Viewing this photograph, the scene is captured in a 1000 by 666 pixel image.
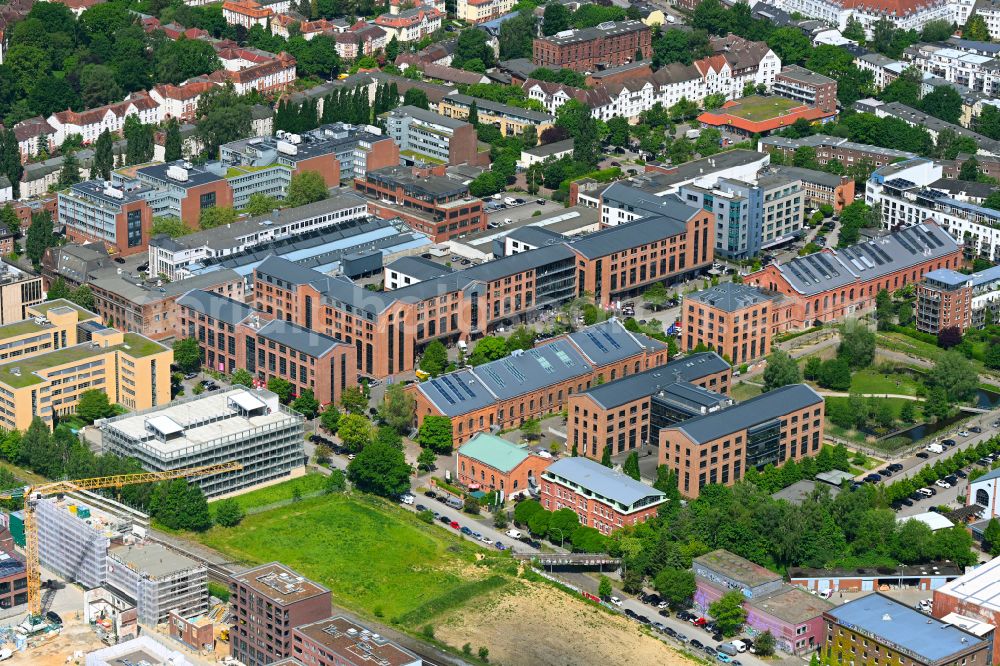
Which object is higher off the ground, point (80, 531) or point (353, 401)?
point (80, 531)

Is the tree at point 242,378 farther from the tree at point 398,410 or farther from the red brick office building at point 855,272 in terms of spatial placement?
the red brick office building at point 855,272

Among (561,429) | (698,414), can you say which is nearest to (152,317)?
(561,429)

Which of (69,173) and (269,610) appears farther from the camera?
(69,173)

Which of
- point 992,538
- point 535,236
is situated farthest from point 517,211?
A: point 992,538

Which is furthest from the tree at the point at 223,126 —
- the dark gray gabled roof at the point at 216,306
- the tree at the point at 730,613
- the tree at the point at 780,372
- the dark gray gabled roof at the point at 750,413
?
the tree at the point at 730,613

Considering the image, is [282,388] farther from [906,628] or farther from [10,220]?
[906,628]

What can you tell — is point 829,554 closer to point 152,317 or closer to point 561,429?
point 561,429

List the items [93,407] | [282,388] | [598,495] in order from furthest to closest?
1. [282,388]
2. [93,407]
3. [598,495]
